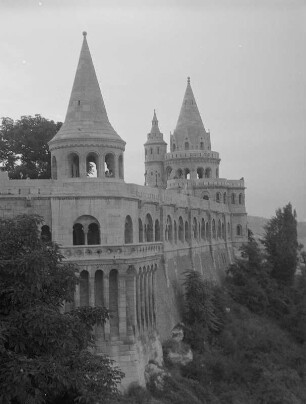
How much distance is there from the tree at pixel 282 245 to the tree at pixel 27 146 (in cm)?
1870

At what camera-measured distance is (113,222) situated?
21.7 metres

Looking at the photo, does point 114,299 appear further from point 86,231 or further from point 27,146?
point 27,146

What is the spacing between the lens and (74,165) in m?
24.0

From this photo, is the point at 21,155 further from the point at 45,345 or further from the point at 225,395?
the point at 45,345

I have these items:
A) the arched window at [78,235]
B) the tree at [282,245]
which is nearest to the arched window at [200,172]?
the tree at [282,245]

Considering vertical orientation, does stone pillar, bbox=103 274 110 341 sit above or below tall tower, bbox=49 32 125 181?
below

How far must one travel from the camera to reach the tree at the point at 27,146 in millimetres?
32781

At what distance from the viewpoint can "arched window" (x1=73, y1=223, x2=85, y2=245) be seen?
21859mm

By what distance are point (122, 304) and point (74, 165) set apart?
644cm

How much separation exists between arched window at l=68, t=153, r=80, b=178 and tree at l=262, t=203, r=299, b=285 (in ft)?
74.5

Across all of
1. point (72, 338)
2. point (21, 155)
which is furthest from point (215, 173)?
point (72, 338)

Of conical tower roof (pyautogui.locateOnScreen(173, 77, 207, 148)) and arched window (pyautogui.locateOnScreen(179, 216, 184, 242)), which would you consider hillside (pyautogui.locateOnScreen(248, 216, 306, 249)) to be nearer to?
conical tower roof (pyautogui.locateOnScreen(173, 77, 207, 148))

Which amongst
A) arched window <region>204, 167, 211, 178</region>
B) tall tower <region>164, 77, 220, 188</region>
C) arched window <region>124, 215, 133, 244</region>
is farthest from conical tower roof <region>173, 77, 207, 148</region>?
arched window <region>124, 215, 133, 244</region>

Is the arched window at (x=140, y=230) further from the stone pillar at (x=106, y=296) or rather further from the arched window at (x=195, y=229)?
the arched window at (x=195, y=229)
